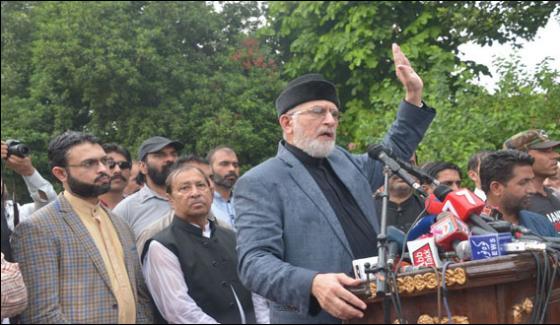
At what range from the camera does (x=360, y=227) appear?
429cm

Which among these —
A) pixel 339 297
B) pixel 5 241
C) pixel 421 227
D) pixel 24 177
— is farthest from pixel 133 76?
pixel 339 297

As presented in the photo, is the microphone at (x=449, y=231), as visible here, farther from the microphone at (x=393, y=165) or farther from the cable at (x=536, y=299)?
the cable at (x=536, y=299)

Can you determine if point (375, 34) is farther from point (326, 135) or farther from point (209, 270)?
point (326, 135)

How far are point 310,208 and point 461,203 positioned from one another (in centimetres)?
89

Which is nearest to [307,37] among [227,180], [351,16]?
[351,16]

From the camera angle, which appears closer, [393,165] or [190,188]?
[393,165]

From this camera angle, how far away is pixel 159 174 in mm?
7348

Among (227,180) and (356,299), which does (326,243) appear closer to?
(356,299)

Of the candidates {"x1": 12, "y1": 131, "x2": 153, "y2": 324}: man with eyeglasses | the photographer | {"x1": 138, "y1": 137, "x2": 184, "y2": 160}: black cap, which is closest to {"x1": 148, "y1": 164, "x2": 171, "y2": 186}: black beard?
{"x1": 138, "y1": 137, "x2": 184, "y2": 160}: black cap

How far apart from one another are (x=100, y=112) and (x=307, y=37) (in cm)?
563

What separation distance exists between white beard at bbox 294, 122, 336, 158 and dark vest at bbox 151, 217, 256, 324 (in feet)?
4.47

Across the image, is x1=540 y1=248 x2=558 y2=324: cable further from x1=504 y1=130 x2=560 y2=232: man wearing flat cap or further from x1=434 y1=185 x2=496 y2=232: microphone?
x1=504 y1=130 x2=560 y2=232: man wearing flat cap

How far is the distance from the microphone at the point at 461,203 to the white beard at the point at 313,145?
2.84ft

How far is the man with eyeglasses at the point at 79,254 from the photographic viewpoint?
180 inches
